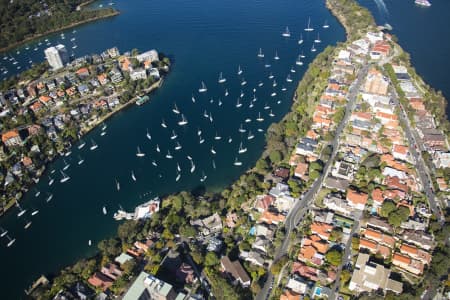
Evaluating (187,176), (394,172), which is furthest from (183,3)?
(394,172)

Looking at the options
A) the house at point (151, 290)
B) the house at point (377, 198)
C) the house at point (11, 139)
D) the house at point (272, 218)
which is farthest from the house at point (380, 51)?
the house at point (11, 139)

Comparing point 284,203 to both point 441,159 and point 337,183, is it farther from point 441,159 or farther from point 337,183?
point 441,159

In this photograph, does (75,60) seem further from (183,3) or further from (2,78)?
(183,3)

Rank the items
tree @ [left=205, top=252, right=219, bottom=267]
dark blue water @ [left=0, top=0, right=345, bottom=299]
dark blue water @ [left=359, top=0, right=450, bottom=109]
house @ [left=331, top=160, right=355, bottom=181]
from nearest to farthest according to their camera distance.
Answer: tree @ [left=205, top=252, right=219, bottom=267] → dark blue water @ [left=0, top=0, right=345, bottom=299] → house @ [left=331, top=160, right=355, bottom=181] → dark blue water @ [left=359, top=0, right=450, bottom=109]

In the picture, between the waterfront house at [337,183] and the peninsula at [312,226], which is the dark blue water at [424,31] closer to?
the peninsula at [312,226]

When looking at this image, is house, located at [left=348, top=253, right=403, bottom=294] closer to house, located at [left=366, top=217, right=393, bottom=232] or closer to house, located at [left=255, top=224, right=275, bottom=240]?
house, located at [left=366, top=217, right=393, bottom=232]

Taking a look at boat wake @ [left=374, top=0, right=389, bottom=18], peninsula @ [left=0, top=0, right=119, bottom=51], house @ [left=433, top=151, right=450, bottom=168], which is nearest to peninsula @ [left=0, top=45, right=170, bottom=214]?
peninsula @ [left=0, top=0, right=119, bottom=51]

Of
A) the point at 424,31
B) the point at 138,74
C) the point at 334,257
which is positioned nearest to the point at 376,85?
the point at 334,257
